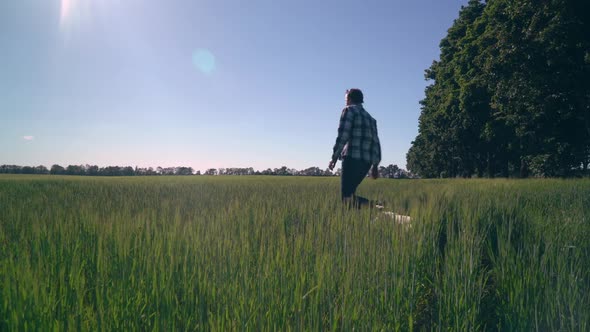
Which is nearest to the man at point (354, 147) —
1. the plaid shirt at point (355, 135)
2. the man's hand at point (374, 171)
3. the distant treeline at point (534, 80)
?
the plaid shirt at point (355, 135)

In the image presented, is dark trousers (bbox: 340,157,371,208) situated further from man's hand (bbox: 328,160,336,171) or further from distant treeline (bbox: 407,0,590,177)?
distant treeline (bbox: 407,0,590,177)

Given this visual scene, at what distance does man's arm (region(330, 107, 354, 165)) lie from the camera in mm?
5355

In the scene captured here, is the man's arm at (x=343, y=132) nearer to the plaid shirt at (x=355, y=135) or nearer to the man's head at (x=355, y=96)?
the plaid shirt at (x=355, y=135)

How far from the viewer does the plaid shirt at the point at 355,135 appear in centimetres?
539

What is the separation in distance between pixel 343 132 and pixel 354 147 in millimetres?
343

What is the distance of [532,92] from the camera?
1505cm

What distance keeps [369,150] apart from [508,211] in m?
2.26

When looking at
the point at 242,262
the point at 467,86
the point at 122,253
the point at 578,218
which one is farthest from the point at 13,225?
the point at 467,86

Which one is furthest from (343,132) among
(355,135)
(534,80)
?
(534,80)

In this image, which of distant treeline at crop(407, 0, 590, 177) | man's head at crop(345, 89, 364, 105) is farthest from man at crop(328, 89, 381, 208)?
distant treeline at crop(407, 0, 590, 177)

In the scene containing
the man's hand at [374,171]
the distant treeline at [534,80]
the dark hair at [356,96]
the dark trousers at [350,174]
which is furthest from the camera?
the distant treeline at [534,80]

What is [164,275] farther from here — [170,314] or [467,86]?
[467,86]

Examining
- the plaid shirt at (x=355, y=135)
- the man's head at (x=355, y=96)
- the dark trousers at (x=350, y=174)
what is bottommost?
the dark trousers at (x=350, y=174)

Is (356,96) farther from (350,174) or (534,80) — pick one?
(534,80)
